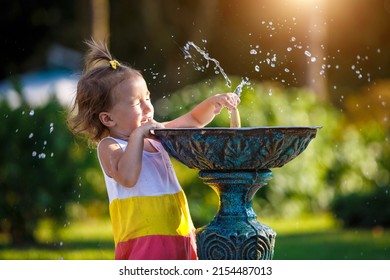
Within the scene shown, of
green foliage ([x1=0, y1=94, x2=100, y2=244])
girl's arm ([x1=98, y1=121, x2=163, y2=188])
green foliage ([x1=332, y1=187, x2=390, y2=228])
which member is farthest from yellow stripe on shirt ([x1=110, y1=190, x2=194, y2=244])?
green foliage ([x1=332, y1=187, x2=390, y2=228])

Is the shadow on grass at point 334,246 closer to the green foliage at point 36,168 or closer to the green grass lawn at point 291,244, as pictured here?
the green grass lawn at point 291,244

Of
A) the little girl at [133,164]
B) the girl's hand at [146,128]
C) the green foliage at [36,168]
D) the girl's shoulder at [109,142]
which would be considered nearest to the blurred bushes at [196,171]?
the green foliage at [36,168]

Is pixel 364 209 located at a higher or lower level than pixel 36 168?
lower

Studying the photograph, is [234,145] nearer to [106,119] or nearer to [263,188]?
[106,119]

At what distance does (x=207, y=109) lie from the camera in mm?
3980

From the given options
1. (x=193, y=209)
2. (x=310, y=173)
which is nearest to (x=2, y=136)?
(x=193, y=209)

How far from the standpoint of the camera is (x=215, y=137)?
3.53m

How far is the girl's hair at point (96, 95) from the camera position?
382 cm

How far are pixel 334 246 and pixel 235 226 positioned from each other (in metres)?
4.08

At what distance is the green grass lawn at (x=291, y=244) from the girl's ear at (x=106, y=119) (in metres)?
3.59

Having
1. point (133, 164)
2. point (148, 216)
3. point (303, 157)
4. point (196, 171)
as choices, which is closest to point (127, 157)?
point (133, 164)

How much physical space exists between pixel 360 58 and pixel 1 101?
17865 mm

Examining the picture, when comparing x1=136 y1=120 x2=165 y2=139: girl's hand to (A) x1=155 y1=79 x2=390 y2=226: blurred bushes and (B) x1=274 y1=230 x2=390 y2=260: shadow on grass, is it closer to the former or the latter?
(B) x1=274 y1=230 x2=390 y2=260: shadow on grass

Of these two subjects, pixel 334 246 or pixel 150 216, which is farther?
pixel 334 246
